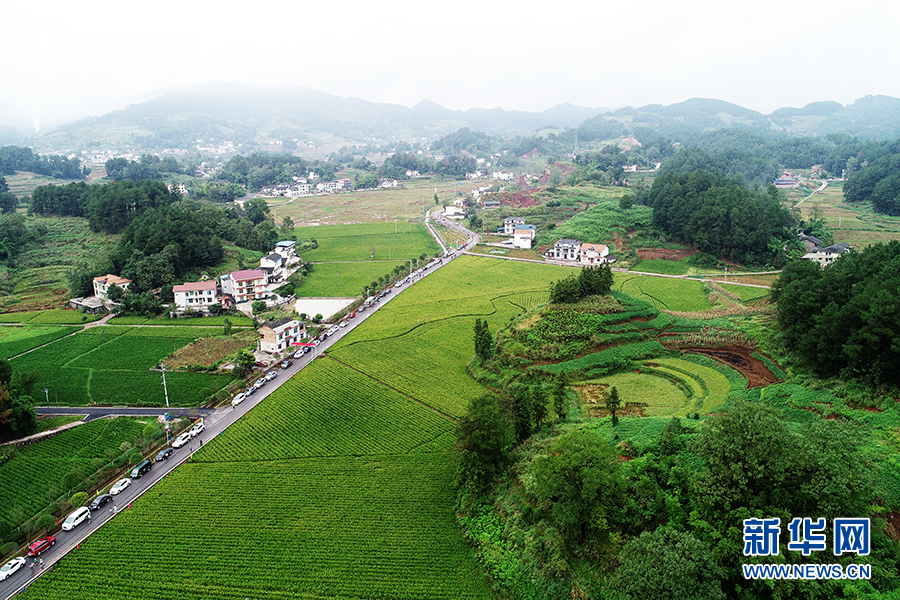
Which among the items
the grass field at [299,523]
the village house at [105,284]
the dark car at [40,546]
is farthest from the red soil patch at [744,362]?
the village house at [105,284]

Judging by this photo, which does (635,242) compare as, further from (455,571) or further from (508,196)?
(455,571)

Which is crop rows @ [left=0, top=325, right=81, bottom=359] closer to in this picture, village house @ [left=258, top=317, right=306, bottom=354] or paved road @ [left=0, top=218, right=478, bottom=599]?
paved road @ [left=0, top=218, right=478, bottom=599]

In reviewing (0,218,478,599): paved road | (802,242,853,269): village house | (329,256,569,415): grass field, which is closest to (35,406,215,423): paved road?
(0,218,478,599): paved road

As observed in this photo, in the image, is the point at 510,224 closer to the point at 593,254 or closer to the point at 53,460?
the point at 593,254

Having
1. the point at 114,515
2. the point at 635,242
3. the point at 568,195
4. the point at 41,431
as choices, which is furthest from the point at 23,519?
the point at 568,195

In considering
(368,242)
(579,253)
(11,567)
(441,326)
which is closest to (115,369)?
(11,567)

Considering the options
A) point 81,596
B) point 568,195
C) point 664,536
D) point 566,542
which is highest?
point 568,195

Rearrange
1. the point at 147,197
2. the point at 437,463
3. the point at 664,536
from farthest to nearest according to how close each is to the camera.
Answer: the point at 147,197, the point at 437,463, the point at 664,536
